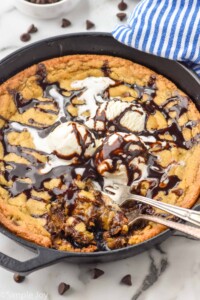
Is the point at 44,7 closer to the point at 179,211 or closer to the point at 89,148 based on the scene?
the point at 89,148

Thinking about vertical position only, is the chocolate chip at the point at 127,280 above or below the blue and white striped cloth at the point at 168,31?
below

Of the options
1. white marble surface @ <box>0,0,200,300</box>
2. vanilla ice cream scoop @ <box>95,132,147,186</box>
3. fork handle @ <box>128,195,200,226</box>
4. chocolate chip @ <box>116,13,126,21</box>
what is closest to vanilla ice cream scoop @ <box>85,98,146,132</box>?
vanilla ice cream scoop @ <box>95,132,147,186</box>

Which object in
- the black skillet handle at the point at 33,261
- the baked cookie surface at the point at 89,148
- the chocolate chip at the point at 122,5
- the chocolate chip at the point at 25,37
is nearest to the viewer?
the black skillet handle at the point at 33,261

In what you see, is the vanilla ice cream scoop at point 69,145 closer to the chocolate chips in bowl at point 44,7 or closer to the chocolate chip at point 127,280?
the chocolate chip at point 127,280

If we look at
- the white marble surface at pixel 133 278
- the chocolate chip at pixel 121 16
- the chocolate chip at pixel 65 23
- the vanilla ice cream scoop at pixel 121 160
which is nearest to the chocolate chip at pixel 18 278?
the white marble surface at pixel 133 278

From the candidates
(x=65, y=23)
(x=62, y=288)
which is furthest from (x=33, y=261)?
(x=65, y=23)

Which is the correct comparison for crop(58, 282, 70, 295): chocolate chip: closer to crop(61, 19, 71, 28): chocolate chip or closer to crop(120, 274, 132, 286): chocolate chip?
crop(120, 274, 132, 286): chocolate chip
